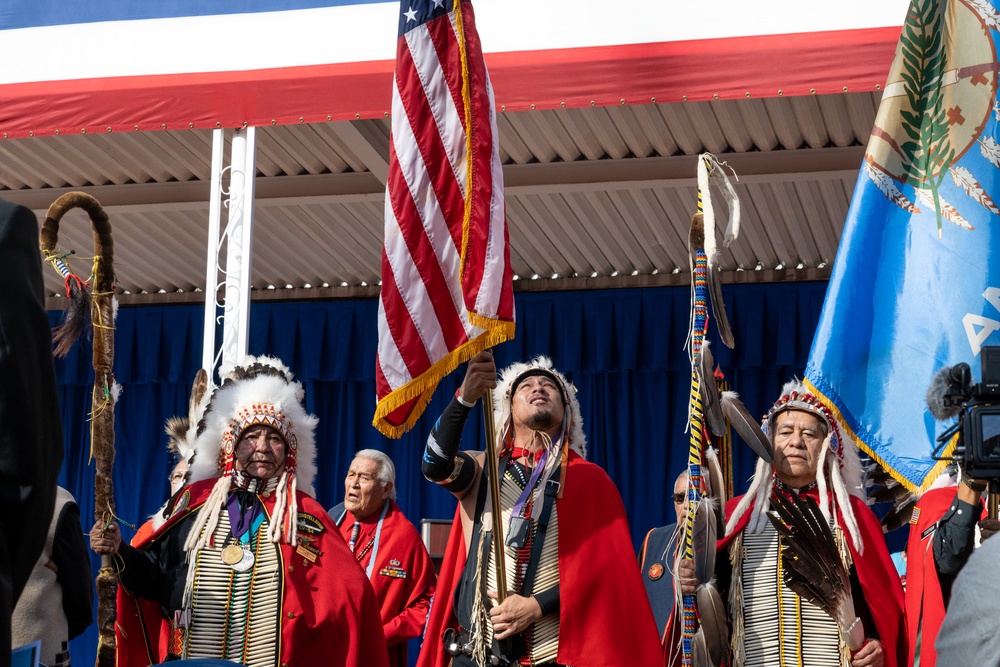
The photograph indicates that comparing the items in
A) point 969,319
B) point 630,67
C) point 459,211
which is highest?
point 630,67

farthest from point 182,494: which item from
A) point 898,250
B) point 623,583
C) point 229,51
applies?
point 898,250

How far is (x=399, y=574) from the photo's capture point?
604cm

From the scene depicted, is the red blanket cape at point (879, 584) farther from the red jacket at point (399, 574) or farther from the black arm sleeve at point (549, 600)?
the red jacket at point (399, 574)

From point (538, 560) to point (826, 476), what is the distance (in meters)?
1.11

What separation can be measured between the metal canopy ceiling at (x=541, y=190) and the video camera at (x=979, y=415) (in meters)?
4.61

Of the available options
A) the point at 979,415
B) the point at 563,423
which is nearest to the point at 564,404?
the point at 563,423

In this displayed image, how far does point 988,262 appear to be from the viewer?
148 inches

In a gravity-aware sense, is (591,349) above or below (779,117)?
below

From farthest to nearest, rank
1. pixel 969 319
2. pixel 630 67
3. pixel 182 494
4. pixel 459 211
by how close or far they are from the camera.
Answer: pixel 630 67, pixel 182 494, pixel 459 211, pixel 969 319

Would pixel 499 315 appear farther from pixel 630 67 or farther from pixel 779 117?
pixel 779 117

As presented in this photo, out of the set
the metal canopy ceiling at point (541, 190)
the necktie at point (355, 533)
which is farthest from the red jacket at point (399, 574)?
the metal canopy ceiling at point (541, 190)

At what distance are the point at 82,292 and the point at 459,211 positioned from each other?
1.30 meters

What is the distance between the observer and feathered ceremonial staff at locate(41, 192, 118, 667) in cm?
422

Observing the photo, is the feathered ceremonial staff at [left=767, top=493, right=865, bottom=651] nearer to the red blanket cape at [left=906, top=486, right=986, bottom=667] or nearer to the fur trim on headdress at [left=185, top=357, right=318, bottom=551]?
the red blanket cape at [left=906, top=486, right=986, bottom=667]
